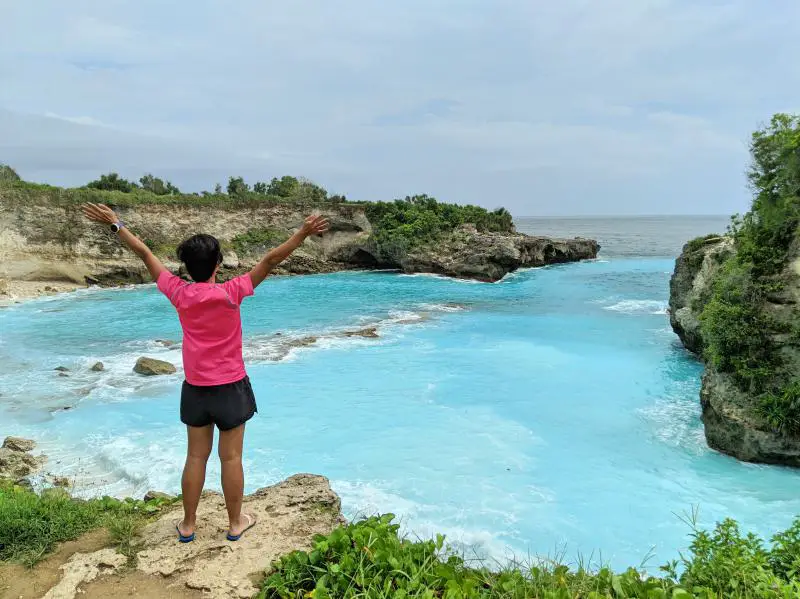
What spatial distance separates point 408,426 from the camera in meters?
10.6

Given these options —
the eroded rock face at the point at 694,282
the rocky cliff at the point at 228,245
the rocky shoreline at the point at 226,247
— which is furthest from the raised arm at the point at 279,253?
the rocky cliff at the point at 228,245

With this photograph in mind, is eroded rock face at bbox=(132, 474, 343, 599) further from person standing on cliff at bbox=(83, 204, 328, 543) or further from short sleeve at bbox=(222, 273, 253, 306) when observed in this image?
short sleeve at bbox=(222, 273, 253, 306)

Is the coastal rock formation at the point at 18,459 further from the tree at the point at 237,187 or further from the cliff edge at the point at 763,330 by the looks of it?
the tree at the point at 237,187

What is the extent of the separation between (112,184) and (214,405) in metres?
46.0

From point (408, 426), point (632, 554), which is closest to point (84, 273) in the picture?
point (408, 426)

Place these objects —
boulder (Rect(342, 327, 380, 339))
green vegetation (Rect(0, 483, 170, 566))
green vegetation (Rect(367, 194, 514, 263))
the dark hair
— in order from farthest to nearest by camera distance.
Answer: green vegetation (Rect(367, 194, 514, 263)) < boulder (Rect(342, 327, 380, 339)) < green vegetation (Rect(0, 483, 170, 566)) < the dark hair

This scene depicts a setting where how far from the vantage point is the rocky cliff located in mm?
30984

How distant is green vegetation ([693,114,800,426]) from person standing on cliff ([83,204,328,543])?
8685mm

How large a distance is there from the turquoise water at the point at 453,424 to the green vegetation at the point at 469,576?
9.03 ft

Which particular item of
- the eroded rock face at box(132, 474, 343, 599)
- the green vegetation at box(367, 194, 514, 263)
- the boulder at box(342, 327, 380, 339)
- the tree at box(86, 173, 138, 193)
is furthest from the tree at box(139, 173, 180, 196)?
the eroded rock face at box(132, 474, 343, 599)

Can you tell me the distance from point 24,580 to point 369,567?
94.8 inches

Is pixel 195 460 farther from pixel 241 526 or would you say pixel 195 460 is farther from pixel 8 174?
pixel 8 174

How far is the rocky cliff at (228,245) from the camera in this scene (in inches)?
1220

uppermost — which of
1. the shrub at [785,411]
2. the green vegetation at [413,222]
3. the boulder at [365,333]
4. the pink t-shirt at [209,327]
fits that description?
the green vegetation at [413,222]
